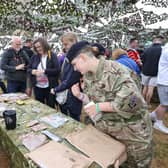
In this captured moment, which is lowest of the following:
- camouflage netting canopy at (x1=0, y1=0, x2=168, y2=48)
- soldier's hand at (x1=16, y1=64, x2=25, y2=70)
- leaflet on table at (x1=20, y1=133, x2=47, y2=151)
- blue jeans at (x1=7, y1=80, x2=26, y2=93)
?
blue jeans at (x1=7, y1=80, x2=26, y2=93)

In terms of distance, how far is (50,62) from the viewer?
8.90 ft

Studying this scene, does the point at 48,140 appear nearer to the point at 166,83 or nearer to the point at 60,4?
the point at 166,83

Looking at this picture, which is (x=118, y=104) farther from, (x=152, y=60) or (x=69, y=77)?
(x=152, y=60)

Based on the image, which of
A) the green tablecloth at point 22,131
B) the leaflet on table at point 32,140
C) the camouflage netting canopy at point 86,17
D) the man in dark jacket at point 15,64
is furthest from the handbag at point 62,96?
the camouflage netting canopy at point 86,17

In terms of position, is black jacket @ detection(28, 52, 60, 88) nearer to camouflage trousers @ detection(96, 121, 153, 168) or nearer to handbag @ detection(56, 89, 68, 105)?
handbag @ detection(56, 89, 68, 105)

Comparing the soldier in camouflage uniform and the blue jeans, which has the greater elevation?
the soldier in camouflage uniform

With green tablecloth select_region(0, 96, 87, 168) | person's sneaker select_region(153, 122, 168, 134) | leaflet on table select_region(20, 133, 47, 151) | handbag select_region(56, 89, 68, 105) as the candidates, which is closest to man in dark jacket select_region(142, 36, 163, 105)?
person's sneaker select_region(153, 122, 168, 134)

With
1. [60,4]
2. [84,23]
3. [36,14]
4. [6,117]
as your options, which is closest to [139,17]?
[84,23]

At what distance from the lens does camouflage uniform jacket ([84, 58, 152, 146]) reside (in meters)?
1.17

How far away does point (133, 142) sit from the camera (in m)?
1.29

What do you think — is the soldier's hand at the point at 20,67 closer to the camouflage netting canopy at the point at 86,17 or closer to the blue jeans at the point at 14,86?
the blue jeans at the point at 14,86

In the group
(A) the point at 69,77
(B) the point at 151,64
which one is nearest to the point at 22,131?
(A) the point at 69,77

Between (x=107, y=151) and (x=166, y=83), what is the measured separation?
6.06 ft

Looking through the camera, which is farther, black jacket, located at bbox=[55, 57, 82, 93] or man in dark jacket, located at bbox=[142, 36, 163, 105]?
man in dark jacket, located at bbox=[142, 36, 163, 105]
